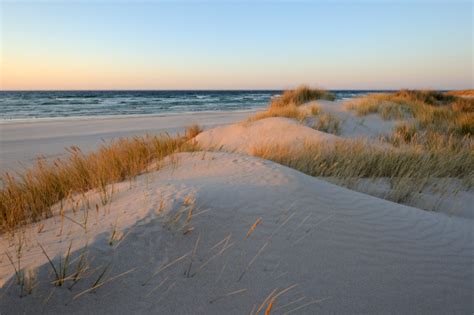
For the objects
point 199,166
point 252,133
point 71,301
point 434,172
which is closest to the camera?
point 71,301

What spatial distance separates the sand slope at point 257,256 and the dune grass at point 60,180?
19.1 inches

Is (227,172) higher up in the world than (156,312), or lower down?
higher up

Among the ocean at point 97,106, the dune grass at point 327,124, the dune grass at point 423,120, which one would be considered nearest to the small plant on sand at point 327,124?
the dune grass at point 327,124

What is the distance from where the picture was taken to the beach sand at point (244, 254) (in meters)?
1.79

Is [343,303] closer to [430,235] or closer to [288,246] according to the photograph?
[288,246]

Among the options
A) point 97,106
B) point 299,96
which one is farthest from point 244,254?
point 97,106

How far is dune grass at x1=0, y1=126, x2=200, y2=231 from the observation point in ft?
9.96

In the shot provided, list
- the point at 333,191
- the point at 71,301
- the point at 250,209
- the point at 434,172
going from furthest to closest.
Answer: the point at 434,172
the point at 333,191
the point at 250,209
the point at 71,301

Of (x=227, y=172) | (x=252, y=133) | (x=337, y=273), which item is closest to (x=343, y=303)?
(x=337, y=273)

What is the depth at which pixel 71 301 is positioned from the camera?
5.53ft

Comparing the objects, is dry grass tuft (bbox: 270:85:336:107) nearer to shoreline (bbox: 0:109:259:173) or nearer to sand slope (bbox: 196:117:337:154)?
sand slope (bbox: 196:117:337:154)

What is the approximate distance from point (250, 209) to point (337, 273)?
2.69ft

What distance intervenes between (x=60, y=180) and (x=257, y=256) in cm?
291

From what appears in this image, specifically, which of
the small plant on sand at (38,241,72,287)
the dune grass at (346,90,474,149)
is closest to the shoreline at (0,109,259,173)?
the small plant on sand at (38,241,72,287)
